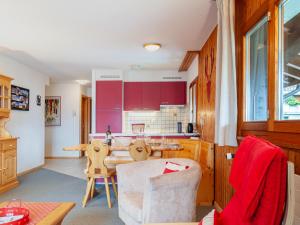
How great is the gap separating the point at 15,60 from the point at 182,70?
12.3 feet

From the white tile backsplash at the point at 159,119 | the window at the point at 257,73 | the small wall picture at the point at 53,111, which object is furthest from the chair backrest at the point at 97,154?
the small wall picture at the point at 53,111

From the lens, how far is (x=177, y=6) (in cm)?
282

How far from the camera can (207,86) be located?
13.0 feet

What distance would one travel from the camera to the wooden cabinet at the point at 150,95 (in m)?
6.33

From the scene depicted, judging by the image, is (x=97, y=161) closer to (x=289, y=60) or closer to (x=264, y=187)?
(x=289, y=60)

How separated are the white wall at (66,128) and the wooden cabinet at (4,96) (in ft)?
11.4

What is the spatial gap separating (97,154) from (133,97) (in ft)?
10.0

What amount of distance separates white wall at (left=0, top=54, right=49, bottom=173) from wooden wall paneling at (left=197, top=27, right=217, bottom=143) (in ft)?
12.5

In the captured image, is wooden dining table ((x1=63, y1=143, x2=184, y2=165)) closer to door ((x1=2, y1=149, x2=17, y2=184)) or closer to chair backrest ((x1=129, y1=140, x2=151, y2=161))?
chair backrest ((x1=129, y1=140, x2=151, y2=161))

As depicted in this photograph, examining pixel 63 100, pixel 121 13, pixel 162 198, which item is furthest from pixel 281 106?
pixel 63 100

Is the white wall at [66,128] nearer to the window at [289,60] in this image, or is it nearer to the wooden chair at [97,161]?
the wooden chair at [97,161]

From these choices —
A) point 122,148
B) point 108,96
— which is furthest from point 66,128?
Answer: point 122,148

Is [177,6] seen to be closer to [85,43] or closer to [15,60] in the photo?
[85,43]

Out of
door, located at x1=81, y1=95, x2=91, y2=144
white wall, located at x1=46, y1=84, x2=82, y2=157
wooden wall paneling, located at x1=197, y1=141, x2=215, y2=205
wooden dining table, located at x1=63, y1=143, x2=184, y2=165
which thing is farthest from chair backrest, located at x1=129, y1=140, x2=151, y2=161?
door, located at x1=81, y1=95, x2=91, y2=144
